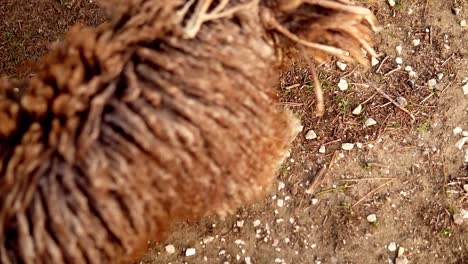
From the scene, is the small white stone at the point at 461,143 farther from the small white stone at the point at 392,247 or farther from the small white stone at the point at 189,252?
the small white stone at the point at 189,252

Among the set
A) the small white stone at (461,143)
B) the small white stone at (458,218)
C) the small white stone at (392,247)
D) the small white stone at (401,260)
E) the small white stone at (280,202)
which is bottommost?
the small white stone at (458,218)

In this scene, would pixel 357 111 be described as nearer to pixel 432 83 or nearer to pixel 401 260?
pixel 432 83

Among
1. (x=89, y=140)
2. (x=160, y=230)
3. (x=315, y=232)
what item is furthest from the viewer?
(x=315, y=232)

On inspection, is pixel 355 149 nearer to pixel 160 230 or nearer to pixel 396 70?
pixel 396 70

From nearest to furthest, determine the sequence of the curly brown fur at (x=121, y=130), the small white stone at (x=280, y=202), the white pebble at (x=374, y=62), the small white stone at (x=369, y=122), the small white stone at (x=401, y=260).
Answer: the curly brown fur at (x=121, y=130), the small white stone at (x=401, y=260), the small white stone at (x=280, y=202), the small white stone at (x=369, y=122), the white pebble at (x=374, y=62)

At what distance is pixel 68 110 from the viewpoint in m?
1.85

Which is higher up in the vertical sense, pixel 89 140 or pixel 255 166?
pixel 89 140

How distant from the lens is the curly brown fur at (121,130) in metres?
1.85

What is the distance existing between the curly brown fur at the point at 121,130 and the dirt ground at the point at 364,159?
25.9 inches

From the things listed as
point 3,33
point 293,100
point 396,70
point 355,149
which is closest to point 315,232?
point 355,149

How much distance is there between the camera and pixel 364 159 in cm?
285

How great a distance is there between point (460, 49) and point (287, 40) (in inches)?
48.1

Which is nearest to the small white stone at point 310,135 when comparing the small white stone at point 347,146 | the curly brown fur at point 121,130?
the small white stone at point 347,146

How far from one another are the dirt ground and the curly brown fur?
659mm
